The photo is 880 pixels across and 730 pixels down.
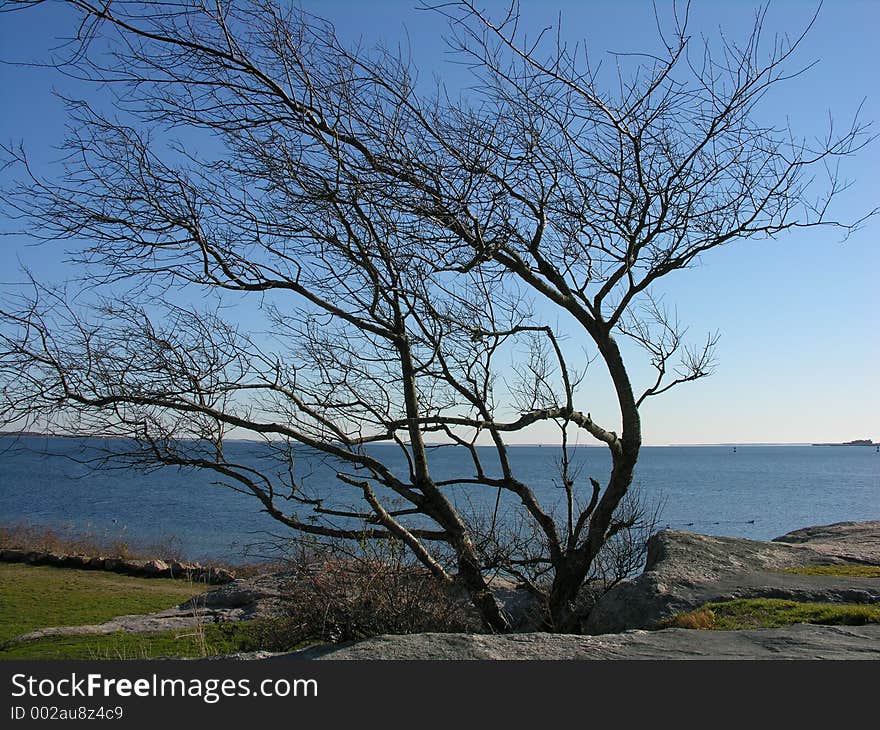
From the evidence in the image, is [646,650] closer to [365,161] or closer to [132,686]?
[132,686]

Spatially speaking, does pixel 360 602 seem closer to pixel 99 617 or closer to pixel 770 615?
pixel 770 615

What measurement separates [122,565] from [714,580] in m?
17.4

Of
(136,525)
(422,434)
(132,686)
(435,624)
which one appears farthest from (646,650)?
(136,525)

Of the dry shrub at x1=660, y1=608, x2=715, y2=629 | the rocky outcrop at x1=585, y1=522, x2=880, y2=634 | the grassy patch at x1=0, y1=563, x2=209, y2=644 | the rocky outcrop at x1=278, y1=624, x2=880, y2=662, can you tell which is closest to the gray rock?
the rocky outcrop at x1=585, y1=522, x2=880, y2=634

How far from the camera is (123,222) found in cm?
918

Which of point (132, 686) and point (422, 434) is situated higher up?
point (422, 434)

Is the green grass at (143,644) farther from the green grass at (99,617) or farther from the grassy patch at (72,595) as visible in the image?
the grassy patch at (72,595)

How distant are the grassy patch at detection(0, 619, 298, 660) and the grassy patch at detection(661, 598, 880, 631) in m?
4.06

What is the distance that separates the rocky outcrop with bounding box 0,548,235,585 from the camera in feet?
70.3

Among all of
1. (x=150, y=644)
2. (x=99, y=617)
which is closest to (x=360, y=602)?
(x=150, y=644)

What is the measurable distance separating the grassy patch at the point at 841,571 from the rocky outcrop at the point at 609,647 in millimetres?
4368

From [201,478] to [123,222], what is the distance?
78.6m

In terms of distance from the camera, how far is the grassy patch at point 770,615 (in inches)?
288

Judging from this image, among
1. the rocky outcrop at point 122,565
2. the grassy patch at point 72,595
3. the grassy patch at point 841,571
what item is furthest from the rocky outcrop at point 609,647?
the rocky outcrop at point 122,565
